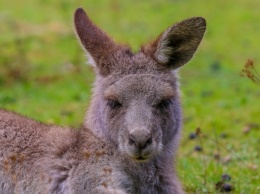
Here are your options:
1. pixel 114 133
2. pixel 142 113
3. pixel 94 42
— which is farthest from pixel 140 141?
pixel 94 42

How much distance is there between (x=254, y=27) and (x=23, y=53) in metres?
10.7

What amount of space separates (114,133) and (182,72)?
13.5 m

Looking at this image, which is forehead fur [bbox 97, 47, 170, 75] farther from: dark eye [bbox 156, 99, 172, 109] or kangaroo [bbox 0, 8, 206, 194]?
dark eye [bbox 156, 99, 172, 109]

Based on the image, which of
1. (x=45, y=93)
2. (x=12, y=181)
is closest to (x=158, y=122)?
(x=12, y=181)

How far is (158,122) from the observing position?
6898 millimetres

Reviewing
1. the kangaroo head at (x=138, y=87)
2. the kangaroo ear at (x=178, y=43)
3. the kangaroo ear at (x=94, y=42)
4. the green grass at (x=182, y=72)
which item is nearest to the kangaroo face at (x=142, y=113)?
Result: the kangaroo head at (x=138, y=87)

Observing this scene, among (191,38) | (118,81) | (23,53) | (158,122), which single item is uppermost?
(23,53)

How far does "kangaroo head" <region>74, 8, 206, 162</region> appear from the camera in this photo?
6707 millimetres

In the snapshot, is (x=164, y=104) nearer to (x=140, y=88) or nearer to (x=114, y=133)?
(x=140, y=88)

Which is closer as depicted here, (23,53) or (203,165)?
(203,165)

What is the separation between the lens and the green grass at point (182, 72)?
34.6 feet

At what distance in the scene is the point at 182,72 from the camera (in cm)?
2028

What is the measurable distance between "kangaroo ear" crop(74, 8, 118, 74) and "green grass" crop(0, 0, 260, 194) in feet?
1.14

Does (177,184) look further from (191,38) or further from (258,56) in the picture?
(258,56)
